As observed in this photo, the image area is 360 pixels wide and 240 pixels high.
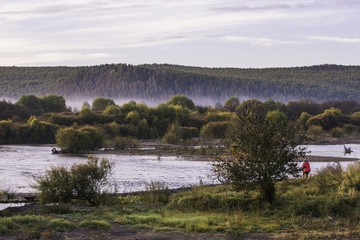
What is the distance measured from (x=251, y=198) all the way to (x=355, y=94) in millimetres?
180262

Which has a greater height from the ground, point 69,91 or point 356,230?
point 69,91

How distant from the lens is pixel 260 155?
19.6 metres

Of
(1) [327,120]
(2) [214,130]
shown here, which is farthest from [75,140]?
(1) [327,120]

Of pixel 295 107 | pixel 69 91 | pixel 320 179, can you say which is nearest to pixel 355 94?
pixel 295 107

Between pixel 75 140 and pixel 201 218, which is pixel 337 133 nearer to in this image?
pixel 75 140

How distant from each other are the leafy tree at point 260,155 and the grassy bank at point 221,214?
0.77 meters

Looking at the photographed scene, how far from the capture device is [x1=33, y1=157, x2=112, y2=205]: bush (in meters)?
21.5

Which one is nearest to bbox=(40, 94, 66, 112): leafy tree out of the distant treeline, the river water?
the distant treeline

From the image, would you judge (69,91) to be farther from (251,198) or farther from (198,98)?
(251,198)

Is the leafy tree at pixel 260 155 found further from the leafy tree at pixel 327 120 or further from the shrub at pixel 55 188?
the leafy tree at pixel 327 120

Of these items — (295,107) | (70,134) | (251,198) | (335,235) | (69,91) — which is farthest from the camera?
(69,91)

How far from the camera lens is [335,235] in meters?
14.8

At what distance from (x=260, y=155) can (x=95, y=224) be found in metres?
6.62

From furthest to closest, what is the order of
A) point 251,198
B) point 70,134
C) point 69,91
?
1. point 69,91
2. point 70,134
3. point 251,198
